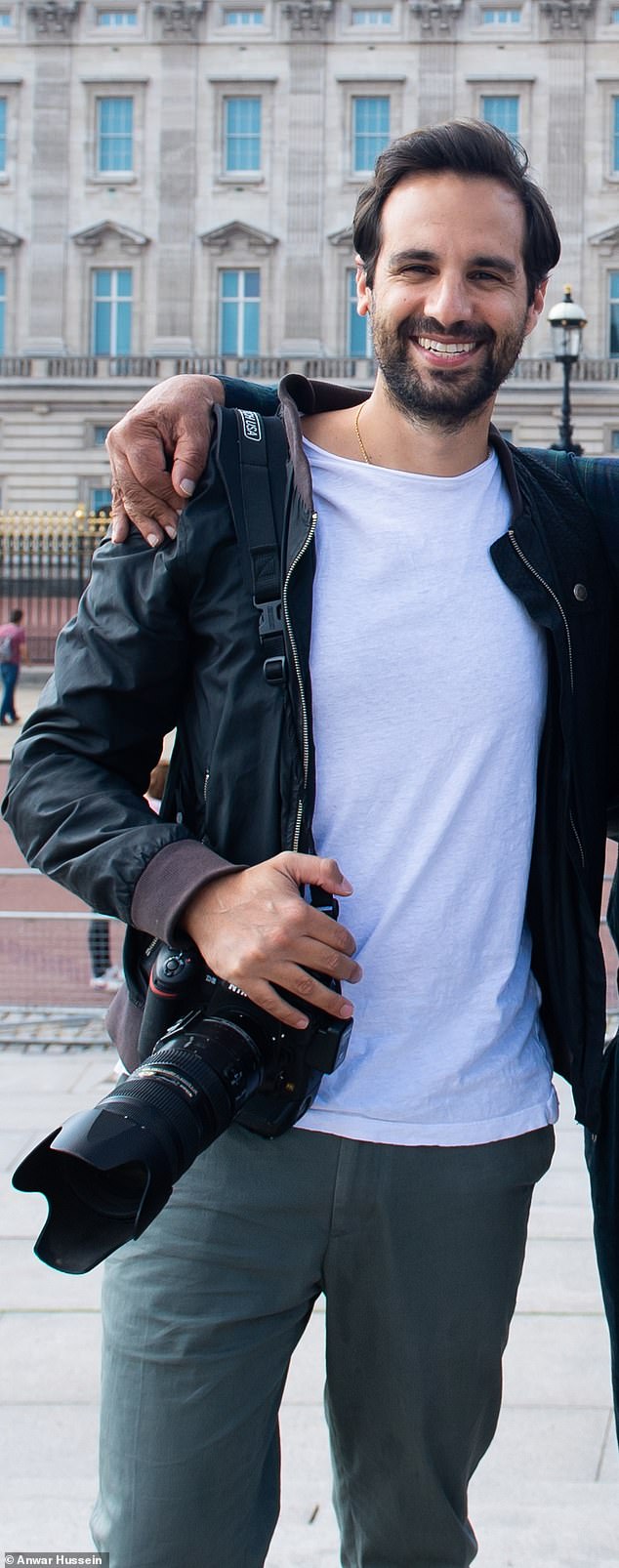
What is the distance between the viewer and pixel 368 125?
116 ft

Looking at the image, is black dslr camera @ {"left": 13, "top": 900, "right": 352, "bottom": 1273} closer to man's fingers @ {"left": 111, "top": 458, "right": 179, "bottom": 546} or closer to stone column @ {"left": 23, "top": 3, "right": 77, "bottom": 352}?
man's fingers @ {"left": 111, "top": 458, "right": 179, "bottom": 546}

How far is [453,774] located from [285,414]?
1.69ft

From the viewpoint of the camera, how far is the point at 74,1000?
7.52 meters

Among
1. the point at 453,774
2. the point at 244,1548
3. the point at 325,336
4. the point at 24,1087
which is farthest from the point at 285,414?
the point at 325,336

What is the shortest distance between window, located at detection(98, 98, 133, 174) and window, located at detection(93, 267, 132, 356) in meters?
2.48

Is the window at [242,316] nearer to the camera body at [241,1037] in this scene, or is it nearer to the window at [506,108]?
the window at [506,108]

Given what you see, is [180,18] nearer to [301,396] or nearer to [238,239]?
[238,239]

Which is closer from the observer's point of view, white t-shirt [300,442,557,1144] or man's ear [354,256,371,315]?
white t-shirt [300,442,557,1144]

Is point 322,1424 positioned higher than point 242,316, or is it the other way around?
point 242,316

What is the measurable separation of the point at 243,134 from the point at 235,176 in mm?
927

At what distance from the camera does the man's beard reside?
2008mm

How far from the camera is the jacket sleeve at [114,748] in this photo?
1788 mm

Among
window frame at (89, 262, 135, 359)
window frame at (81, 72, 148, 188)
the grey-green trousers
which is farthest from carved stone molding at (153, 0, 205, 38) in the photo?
the grey-green trousers

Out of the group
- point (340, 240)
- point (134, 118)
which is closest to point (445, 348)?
point (340, 240)
